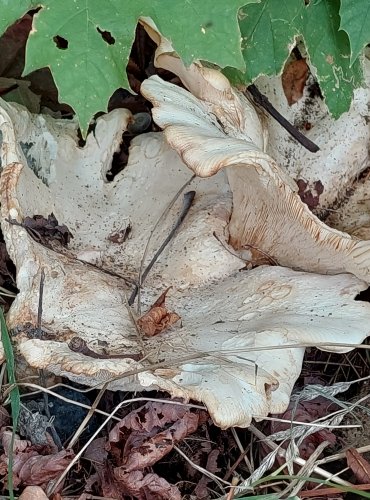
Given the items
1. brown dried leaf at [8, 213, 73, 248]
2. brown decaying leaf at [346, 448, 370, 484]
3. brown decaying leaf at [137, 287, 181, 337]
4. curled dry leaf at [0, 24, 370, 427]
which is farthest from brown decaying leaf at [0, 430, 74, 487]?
brown decaying leaf at [346, 448, 370, 484]

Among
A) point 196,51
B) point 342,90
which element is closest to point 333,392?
point 342,90

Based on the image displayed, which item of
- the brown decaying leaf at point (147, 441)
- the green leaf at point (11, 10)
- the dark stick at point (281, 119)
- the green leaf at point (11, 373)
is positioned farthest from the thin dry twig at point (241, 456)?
the green leaf at point (11, 10)

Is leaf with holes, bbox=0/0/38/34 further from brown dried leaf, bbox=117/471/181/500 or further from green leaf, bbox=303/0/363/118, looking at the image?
brown dried leaf, bbox=117/471/181/500

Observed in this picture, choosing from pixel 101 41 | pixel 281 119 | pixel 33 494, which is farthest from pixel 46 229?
pixel 281 119

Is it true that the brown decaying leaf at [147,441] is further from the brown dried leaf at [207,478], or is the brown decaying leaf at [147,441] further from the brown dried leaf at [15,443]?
the brown dried leaf at [15,443]

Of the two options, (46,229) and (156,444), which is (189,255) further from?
(156,444)
